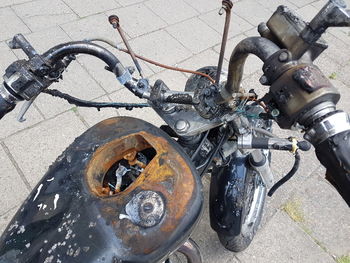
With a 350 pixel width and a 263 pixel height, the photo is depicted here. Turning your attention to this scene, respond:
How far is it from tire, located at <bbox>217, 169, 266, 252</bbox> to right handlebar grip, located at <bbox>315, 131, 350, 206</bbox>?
122cm

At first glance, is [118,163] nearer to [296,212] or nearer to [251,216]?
[251,216]

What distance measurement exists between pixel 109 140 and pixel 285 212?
5.87 ft

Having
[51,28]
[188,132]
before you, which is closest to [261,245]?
[188,132]

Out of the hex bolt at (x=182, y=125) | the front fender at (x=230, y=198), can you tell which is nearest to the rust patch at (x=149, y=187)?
the hex bolt at (x=182, y=125)

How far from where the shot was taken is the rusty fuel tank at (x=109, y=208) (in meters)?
0.96

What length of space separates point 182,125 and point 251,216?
3.81ft

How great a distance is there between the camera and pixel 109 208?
99 centimetres

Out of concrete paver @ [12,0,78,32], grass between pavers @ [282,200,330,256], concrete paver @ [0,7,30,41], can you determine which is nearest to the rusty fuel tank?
grass between pavers @ [282,200,330,256]

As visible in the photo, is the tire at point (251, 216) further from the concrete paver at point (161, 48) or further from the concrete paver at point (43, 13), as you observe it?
the concrete paver at point (43, 13)

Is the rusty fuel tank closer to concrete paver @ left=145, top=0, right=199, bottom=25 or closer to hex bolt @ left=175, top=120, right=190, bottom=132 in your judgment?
hex bolt @ left=175, top=120, right=190, bottom=132

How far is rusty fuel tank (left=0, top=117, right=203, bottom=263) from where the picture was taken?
3.17 feet

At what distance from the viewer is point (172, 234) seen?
991 millimetres

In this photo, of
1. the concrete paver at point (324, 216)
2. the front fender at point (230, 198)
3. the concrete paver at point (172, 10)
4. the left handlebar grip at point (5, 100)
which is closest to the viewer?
the left handlebar grip at point (5, 100)

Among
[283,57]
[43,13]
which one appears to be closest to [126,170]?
[283,57]
